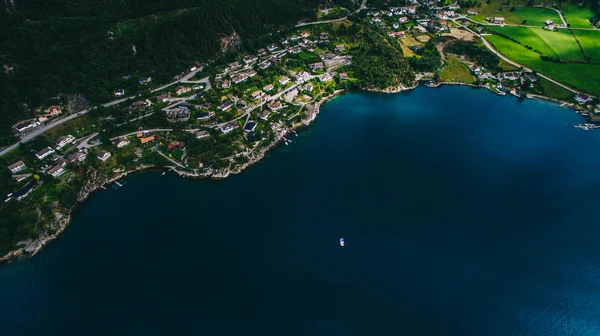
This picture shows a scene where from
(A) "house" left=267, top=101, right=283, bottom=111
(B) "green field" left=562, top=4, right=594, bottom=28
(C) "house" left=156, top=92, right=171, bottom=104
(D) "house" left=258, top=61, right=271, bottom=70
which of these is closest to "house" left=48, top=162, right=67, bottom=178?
(C) "house" left=156, top=92, right=171, bottom=104

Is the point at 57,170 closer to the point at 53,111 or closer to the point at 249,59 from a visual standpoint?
the point at 53,111

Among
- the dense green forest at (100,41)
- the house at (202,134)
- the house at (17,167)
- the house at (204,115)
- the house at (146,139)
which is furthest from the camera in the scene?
the dense green forest at (100,41)

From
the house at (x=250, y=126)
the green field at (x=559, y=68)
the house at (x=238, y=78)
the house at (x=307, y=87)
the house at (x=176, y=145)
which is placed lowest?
the green field at (x=559, y=68)

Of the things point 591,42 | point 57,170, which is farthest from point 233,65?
point 591,42

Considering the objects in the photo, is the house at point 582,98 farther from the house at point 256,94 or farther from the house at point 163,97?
the house at point 163,97

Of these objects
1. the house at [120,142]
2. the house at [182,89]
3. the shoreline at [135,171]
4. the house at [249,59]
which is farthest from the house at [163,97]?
the house at [249,59]

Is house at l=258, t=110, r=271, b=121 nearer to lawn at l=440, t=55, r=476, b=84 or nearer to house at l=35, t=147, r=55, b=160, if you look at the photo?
house at l=35, t=147, r=55, b=160
